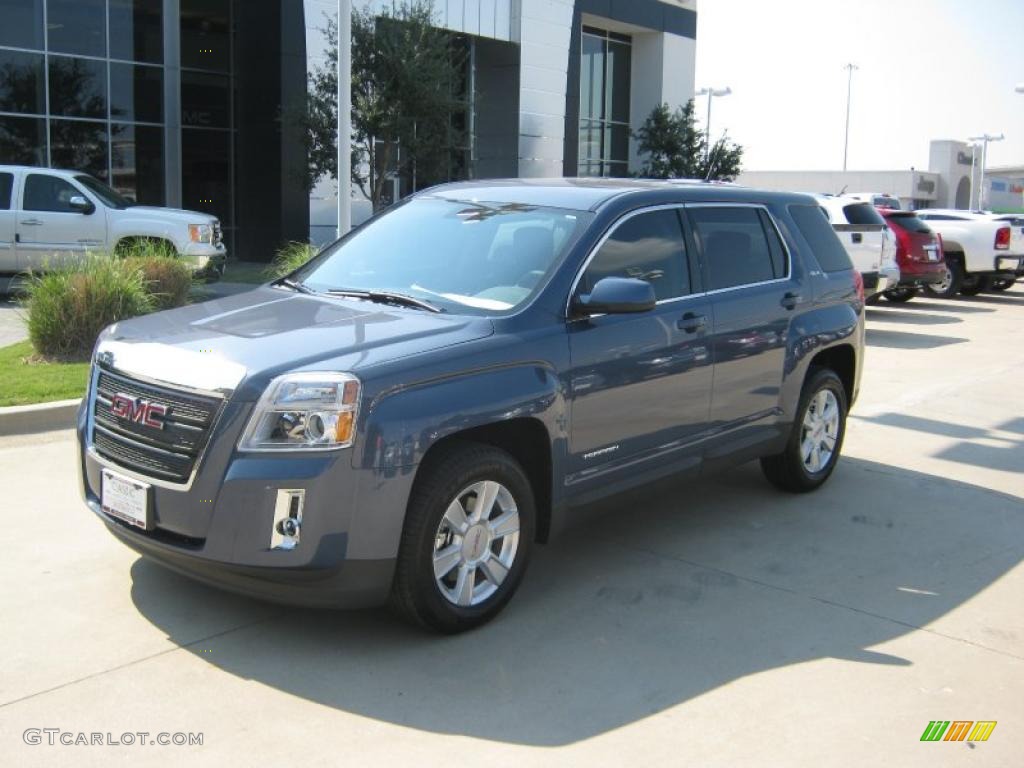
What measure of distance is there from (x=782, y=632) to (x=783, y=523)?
1.72 meters

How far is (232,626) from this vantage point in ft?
15.2

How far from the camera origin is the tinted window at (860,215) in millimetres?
17172

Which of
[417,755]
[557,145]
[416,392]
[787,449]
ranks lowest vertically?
[417,755]

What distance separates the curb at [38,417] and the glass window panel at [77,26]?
18.1 metres

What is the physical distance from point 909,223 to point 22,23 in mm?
18148

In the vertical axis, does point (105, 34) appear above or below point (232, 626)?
above

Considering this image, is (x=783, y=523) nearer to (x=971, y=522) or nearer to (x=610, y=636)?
(x=971, y=522)

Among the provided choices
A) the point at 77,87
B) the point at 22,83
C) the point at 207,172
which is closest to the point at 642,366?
the point at 22,83

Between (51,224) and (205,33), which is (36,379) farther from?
(205,33)

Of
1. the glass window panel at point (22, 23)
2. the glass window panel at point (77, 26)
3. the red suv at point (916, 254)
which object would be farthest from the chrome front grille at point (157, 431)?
the glass window panel at point (77, 26)

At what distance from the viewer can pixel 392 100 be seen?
71.2 feet

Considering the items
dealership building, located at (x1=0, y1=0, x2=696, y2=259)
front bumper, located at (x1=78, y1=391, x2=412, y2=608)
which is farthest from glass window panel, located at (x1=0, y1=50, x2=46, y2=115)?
front bumper, located at (x1=78, y1=391, x2=412, y2=608)

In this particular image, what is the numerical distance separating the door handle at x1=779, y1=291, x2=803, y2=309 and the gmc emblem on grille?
145 inches

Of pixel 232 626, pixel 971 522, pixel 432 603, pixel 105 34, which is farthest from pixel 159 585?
pixel 105 34
